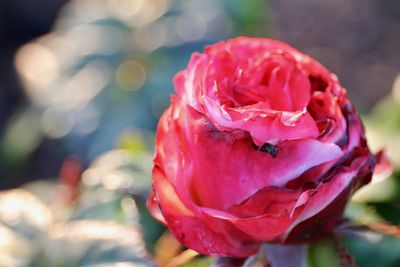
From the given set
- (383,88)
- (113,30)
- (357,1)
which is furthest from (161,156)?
(357,1)

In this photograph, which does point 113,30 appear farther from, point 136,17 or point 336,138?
point 336,138

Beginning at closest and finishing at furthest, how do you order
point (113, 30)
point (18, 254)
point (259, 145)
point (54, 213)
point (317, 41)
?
1. point (259, 145)
2. point (18, 254)
3. point (54, 213)
4. point (113, 30)
5. point (317, 41)

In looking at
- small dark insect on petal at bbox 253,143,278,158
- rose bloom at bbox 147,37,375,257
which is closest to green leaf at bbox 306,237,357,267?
rose bloom at bbox 147,37,375,257

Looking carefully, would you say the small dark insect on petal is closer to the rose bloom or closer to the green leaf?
the rose bloom

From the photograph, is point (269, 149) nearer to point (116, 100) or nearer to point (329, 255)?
point (329, 255)

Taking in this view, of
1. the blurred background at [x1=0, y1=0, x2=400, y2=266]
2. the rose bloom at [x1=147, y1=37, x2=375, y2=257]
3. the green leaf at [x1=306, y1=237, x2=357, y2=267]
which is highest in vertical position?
the rose bloom at [x1=147, y1=37, x2=375, y2=257]

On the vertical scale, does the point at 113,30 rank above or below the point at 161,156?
below
